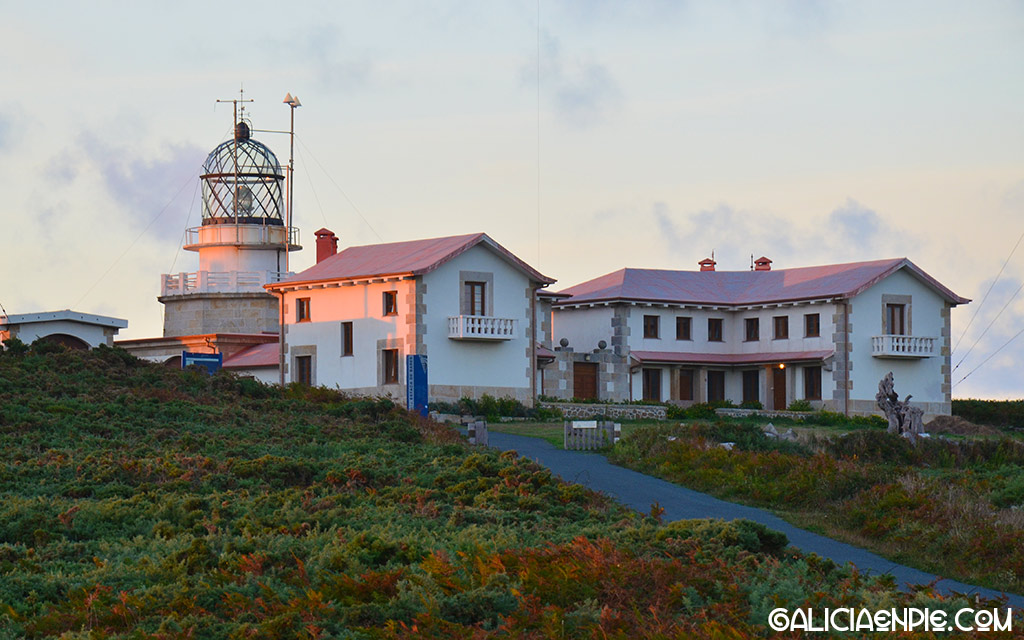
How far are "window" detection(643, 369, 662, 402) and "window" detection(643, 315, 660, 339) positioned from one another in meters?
1.20

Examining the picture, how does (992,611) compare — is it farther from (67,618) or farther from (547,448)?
(547,448)

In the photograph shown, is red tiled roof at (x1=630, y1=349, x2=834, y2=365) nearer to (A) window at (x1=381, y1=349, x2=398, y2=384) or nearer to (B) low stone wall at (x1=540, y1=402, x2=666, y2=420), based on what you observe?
(B) low stone wall at (x1=540, y1=402, x2=666, y2=420)

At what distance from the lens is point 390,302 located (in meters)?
38.9

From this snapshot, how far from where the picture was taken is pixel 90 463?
18938 mm

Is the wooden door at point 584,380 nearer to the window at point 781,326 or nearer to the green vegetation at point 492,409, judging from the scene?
the window at point 781,326

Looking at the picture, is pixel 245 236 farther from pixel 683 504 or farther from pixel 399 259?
pixel 683 504

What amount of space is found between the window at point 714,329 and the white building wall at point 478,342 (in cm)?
1008

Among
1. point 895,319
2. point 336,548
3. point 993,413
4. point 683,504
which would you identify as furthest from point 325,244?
point 336,548

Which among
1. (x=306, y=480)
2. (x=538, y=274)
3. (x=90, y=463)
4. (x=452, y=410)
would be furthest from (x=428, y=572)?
(x=538, y=274)

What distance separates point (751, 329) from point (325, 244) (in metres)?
14.6

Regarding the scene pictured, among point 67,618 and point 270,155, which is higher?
point 270,155

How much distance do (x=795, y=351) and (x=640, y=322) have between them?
5.08 m

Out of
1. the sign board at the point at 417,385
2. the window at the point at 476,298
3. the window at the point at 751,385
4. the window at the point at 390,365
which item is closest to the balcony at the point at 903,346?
the window at the point at 751,385

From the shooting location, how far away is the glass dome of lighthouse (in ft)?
166
